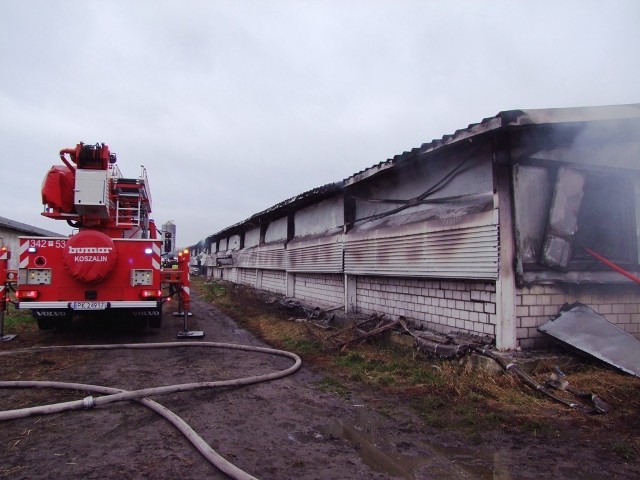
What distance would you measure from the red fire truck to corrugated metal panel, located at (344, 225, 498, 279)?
3.95 meters

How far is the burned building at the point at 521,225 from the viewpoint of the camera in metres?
5.58

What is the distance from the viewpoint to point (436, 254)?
673 cm

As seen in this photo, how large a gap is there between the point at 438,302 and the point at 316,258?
208 inches

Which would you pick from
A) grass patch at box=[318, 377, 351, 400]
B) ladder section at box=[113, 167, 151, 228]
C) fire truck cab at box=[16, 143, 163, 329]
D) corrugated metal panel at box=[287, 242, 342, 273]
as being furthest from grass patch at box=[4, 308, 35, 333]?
grass patch at box=[318, 377, 351, 400]

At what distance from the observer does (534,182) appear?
5.82 meters

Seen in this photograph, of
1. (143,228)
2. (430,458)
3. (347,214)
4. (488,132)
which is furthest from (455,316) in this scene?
(143,228)

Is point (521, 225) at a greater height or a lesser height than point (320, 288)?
greater

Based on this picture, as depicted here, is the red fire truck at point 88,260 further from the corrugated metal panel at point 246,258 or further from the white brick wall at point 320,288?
the corrugated metal panel at point 246,258

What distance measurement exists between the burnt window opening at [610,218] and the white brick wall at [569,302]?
1.70ft

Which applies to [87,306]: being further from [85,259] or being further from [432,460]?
[432,460]

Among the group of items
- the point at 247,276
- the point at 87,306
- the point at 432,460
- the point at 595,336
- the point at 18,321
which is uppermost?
the point at 247,276

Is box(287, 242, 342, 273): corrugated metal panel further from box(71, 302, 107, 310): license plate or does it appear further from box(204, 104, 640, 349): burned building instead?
box(71, 302, 107, 310): license plate

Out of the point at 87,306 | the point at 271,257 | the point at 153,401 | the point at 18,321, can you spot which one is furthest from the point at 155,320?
the point at 271,257

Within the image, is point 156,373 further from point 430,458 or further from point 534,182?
point 534,182
